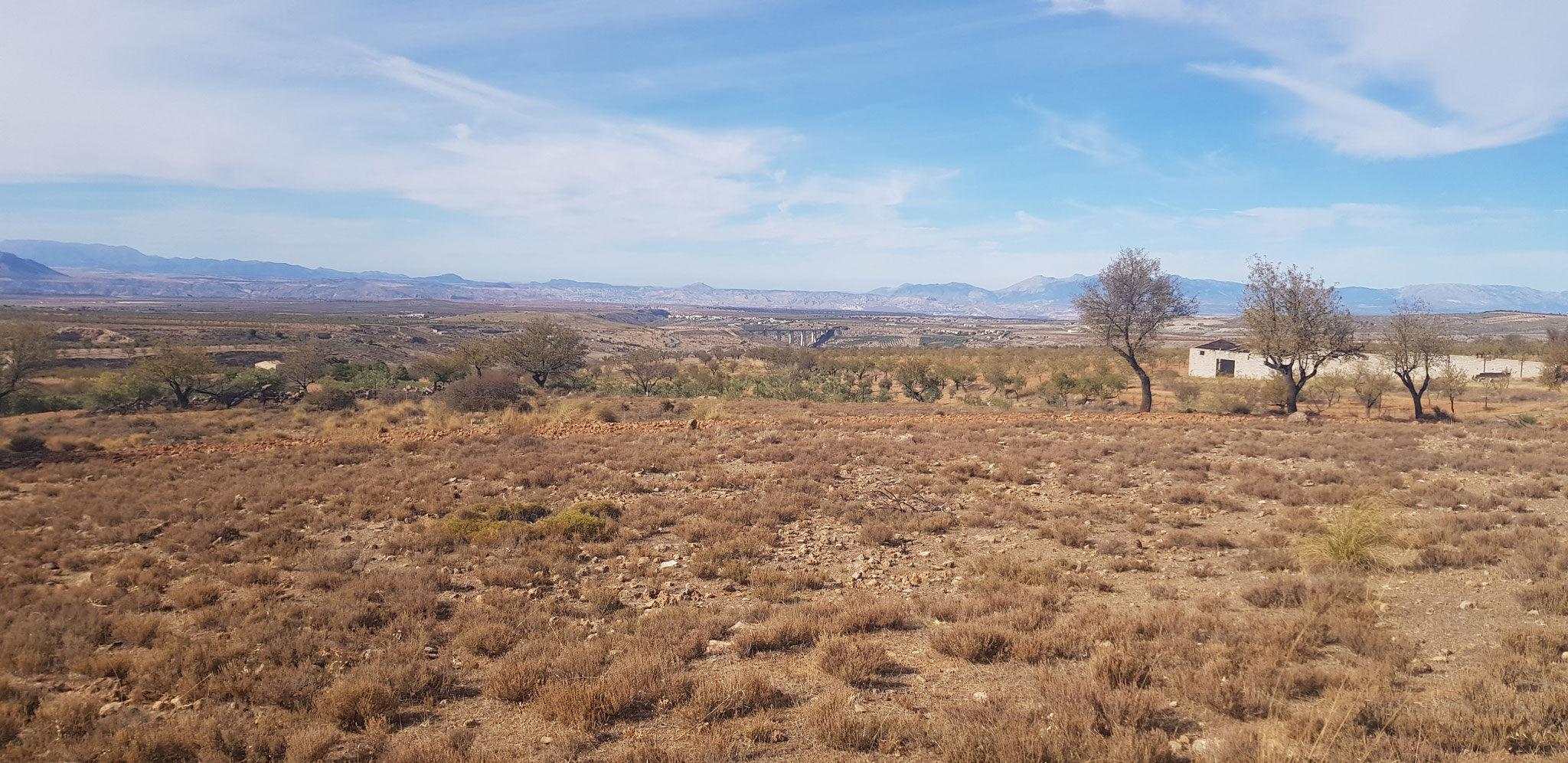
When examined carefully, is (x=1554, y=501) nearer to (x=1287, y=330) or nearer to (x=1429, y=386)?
(x=1287, y=330)

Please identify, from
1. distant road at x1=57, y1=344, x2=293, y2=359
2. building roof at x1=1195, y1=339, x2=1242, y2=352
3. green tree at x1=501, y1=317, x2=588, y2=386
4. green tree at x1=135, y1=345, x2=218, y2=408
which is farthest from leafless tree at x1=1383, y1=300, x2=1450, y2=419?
distant road at x1=57, y1=344, x2=293, y2=359

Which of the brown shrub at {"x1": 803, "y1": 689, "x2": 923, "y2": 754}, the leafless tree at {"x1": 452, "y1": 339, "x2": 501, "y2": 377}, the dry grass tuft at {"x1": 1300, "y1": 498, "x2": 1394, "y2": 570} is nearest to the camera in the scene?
the brown shrub at {"x1": 803, "y1": 689, "x2": 923, "y2": 754}

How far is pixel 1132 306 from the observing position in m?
31.1

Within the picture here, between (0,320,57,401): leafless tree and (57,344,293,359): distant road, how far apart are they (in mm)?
22540

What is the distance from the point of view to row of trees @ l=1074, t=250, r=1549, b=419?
27.3 m

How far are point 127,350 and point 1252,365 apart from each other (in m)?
87.5

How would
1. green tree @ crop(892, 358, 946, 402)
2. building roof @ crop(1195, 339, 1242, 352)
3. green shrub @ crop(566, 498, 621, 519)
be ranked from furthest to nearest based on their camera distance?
building roof @ crop(1195, 339, 1242, 352) < green tree @ crop(892, 358, 946, 402) < green shrub @ crop(566, 498, 621, 519)

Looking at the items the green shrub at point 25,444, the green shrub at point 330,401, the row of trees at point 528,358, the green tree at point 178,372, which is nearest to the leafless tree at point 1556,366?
the row of trees at point 528,358

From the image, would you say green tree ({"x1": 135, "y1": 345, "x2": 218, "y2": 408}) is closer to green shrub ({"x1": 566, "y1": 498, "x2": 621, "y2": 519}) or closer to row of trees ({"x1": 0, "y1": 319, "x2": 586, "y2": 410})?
row of trees ({"x1": 0, "y1": 319, "x2": 586, "y2": 410})

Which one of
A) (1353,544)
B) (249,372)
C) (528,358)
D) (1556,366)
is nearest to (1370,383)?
(1556,366)

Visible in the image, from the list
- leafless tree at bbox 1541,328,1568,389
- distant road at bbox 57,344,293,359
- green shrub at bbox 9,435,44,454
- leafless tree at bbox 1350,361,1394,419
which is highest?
leafless tree at bbox 1541,328,1568,389

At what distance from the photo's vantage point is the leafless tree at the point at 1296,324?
2720cm

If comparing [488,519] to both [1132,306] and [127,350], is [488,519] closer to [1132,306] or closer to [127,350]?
[1132,306]

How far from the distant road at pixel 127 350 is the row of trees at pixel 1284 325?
60.7m
